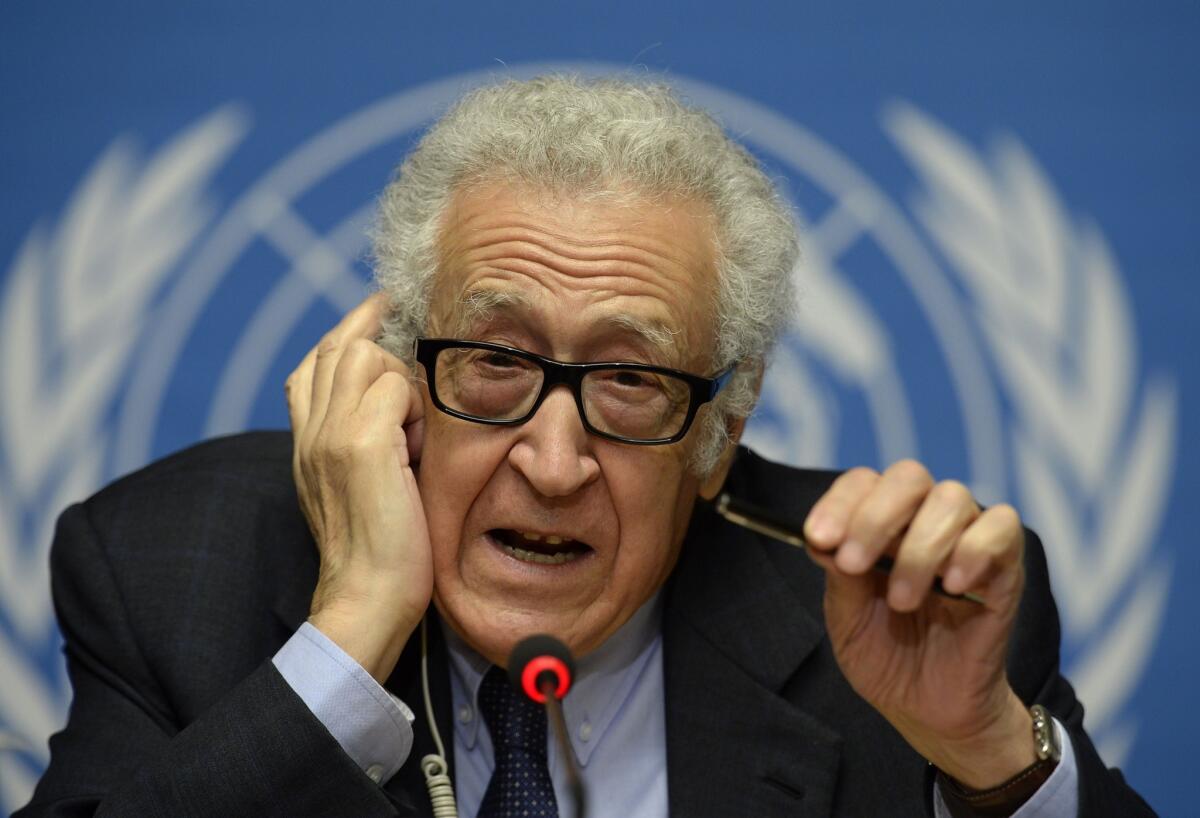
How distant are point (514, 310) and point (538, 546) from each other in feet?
1.41

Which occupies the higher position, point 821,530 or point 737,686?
point 821,530

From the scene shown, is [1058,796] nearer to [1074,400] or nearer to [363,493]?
[363,493]

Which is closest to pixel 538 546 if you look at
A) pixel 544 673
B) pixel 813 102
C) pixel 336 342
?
pixel 336 342

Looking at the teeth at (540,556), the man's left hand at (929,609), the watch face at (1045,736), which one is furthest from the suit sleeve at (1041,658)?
the teeth at (540,556)

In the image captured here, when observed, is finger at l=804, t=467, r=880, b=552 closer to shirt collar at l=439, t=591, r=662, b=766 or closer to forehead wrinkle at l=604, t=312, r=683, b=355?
forehead wrinkle at l=604, t=312, r=683, b=355

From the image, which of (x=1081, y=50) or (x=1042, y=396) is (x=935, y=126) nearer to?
(x=1081, y=50)

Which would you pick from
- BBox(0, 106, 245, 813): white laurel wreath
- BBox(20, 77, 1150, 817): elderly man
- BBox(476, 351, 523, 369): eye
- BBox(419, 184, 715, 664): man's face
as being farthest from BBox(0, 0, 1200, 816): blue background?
BBox(476, 351, 523, 369): eye

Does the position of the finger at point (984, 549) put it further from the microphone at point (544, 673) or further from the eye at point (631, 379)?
the eye at point (631, 379)

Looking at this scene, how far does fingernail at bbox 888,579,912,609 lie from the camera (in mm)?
1763

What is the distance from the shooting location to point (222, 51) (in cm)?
337

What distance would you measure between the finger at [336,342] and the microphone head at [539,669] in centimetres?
104

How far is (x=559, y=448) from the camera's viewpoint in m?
2.22

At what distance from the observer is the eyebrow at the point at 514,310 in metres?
2.28

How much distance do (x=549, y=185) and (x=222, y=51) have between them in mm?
1424
